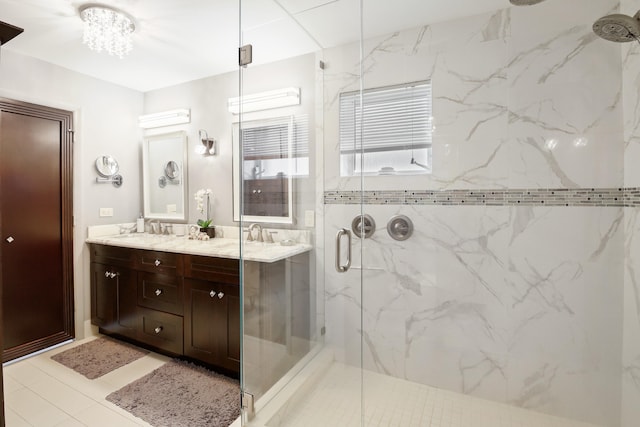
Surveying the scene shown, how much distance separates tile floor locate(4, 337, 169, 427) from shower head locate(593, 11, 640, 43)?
10.1 feet

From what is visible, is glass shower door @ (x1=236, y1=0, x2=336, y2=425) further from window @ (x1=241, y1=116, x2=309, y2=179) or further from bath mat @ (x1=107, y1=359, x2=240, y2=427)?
bath mat @ (x1=107, y1=359, x2=240, y2=427)

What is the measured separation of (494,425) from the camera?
1619mm

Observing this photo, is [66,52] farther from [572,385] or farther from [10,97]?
[572,385]

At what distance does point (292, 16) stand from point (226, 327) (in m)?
2.06

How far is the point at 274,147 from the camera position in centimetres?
198

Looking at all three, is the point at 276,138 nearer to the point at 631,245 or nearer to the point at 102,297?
the point at 631,245

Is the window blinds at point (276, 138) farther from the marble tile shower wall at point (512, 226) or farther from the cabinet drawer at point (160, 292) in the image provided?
the cabinet drawer at point (160, 292)

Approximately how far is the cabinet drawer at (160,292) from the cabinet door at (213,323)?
0.34ft

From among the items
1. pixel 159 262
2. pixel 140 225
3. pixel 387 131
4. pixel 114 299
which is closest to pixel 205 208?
pixel 159 262

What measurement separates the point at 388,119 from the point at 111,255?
102 inches

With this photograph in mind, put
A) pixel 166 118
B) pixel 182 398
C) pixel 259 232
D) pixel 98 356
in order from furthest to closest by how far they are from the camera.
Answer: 1. pixel 166 118
2. pixel 98 356
3. pixel 182 398
4. pixel 259 232

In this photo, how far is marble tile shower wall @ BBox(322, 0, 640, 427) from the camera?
1.54 metres

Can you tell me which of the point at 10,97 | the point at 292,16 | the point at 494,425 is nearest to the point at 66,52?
the point at 10,97

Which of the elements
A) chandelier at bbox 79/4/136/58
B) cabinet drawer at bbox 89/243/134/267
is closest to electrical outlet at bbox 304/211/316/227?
cabinet drawer at bbox 89/243/134/267
